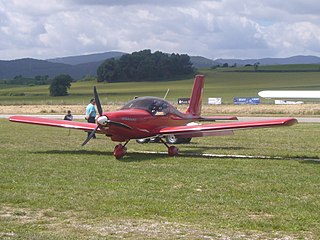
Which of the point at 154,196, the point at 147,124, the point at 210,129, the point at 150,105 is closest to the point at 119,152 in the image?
the point at 147,124

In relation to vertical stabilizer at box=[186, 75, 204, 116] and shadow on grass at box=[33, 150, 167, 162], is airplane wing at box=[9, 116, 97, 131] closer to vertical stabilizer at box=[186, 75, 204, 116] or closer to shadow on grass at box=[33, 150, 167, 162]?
shadow on grass at box=[33, 150, 167, 162]

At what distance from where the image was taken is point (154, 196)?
9.95 m

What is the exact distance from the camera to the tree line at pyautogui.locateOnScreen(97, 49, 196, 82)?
452 feet

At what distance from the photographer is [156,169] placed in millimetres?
13328

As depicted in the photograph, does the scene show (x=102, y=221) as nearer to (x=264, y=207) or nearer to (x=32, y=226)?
(x=32, y=226)

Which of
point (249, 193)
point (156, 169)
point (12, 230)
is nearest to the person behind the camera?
point (12, 230)

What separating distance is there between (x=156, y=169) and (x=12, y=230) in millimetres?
6104

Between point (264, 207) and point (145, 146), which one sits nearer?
point (264, 207)

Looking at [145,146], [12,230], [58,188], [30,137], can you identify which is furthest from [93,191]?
[30,137]

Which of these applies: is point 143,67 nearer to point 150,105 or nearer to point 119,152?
point 150,105

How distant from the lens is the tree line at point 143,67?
138 m

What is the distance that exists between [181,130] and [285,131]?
11.6m

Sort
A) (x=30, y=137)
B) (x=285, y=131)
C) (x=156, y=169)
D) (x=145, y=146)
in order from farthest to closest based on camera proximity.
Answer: (x=285, y=131)
(x=30, y=137)
(x=145, y=146)
(x=156, y=169)

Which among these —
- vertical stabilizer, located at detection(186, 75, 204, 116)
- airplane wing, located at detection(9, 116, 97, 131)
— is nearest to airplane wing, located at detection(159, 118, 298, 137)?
airplane wing, located at detection(9, 116, 97, 131)
